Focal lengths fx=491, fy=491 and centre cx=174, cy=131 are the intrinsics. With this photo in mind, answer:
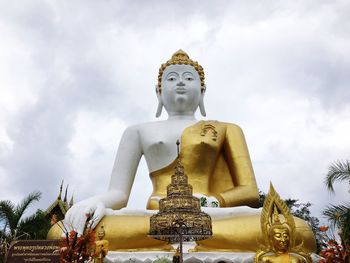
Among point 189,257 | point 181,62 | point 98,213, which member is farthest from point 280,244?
point 181,62

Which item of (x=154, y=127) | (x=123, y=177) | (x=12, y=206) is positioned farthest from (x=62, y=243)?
(x=12, y=206)

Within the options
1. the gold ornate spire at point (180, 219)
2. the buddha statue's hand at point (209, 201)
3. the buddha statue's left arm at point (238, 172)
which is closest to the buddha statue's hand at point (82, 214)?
the gold ornate spire at point (180, 219)

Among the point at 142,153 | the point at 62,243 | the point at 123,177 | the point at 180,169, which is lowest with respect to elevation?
the point at 62,243

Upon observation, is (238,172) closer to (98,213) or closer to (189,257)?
(189,257)

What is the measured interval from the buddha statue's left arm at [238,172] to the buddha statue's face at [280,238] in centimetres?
210

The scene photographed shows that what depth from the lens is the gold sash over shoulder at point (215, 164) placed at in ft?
27.5

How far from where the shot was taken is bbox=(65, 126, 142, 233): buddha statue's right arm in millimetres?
7332

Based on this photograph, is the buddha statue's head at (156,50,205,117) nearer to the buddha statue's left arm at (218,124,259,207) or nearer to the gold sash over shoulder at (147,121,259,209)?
the gold sash over shoulder at (147,121,259,209)

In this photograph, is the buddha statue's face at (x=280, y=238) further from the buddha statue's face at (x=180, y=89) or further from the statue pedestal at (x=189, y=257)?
the buddha statue's face at (x=180, y=89)

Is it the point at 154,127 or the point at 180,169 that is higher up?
the point at 154,127

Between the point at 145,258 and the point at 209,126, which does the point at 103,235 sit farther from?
the point at 209,126

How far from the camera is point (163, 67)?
977cm

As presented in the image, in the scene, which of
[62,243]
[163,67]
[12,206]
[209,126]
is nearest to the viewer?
[62,243]

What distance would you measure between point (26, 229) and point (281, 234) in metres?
8.71
